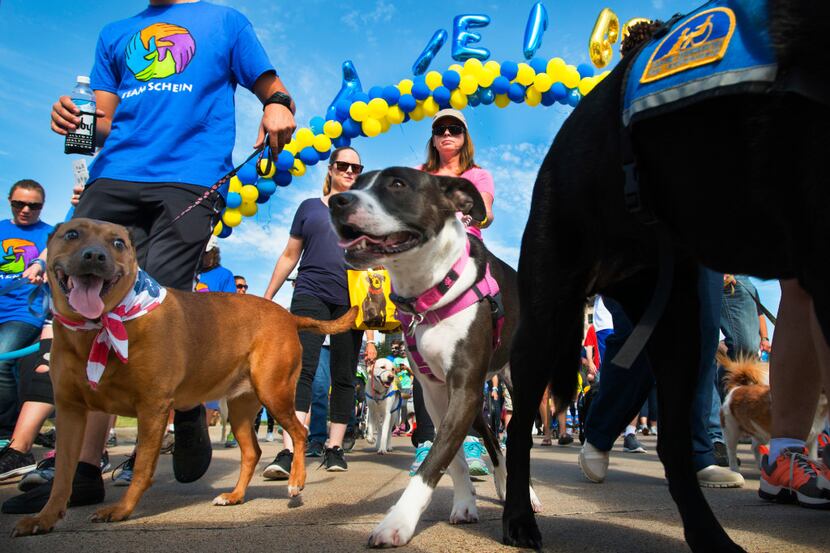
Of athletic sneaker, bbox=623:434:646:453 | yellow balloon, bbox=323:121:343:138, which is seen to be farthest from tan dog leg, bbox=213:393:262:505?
yellow balloon, bbox=323:121:343:138

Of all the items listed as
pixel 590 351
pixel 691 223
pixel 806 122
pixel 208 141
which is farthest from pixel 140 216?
pixel 590 351

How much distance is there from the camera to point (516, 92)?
918cm

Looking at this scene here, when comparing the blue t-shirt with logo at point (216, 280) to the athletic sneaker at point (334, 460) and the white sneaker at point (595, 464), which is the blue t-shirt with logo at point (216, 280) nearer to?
the athletic sneaker at point (334, 460)

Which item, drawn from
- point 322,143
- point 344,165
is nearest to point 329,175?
point 344,165

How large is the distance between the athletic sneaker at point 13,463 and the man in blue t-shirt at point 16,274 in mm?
1079

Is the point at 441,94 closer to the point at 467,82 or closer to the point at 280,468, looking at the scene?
the point at 467,82

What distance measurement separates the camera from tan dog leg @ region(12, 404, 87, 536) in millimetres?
2189

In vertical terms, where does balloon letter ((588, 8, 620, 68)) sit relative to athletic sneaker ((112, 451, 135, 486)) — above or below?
above

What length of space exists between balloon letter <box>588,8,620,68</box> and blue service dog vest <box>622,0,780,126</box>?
27.0 feet

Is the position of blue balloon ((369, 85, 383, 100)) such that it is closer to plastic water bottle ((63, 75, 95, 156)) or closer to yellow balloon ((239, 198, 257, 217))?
yellow balloon ((239, 198, 257, 217))

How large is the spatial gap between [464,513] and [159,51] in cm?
292

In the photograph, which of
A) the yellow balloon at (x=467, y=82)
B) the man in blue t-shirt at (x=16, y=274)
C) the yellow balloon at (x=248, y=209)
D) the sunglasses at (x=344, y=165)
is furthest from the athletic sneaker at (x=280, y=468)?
the yellow balloon at (x=467, y=82)

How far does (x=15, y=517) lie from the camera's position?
259 cm

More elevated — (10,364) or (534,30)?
(534,30)
